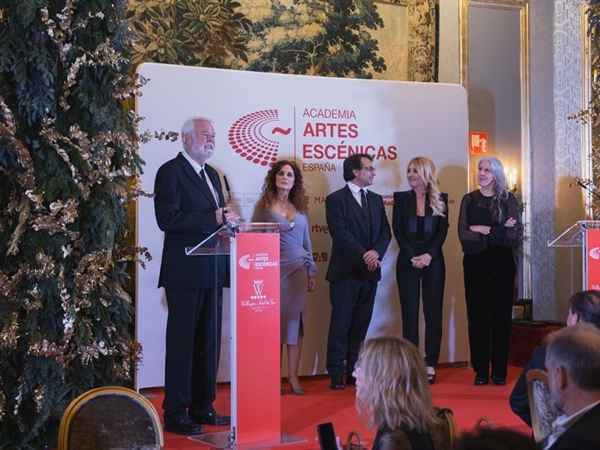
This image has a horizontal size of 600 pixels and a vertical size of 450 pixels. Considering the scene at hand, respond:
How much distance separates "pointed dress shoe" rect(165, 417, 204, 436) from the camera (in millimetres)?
5680

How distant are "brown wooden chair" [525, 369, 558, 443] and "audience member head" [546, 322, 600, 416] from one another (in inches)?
41.4

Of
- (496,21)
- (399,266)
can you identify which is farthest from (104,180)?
(496,21)

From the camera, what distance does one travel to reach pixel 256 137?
760 centimetres

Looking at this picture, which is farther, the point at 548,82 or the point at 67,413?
the point at 548,82

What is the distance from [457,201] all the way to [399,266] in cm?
98

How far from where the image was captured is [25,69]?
476cm

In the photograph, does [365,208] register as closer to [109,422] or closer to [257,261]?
[257,261]

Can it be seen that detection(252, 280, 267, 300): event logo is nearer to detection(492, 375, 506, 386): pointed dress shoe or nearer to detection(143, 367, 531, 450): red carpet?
detection(143, 367, 531, 450): red carpet

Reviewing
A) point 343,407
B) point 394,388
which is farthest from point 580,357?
point 343,407

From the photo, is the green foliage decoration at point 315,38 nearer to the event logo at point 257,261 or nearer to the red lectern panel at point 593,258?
the red lectern panel at point 593,258

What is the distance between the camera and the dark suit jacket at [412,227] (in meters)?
7.70

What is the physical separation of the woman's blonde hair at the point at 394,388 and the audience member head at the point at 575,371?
1.44ft

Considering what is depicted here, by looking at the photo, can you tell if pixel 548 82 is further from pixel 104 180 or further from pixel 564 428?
pixel 564 428

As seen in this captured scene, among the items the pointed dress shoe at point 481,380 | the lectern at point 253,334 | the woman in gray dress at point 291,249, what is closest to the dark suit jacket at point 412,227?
the woman in gray dress at point 291,249
